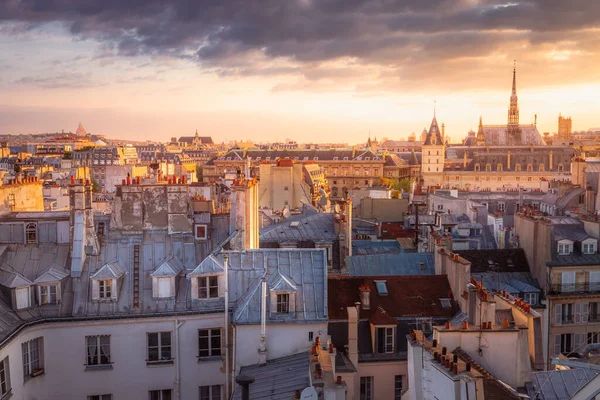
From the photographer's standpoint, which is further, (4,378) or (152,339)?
(152,339)

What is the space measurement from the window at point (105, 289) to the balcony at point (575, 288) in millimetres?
17301

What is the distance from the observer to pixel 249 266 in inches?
794

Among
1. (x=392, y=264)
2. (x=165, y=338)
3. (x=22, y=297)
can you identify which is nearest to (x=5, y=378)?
(x=22, y=297)

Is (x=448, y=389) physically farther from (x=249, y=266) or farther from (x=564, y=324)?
(x=564, y=324)

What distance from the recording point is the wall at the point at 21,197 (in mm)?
24109

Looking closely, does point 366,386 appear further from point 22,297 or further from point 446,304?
point 22,297

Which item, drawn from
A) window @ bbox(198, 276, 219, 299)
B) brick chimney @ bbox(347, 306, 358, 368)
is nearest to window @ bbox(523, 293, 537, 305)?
brick chimney @ bbox(347, 306, 358, 368)

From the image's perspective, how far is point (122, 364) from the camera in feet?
61.7

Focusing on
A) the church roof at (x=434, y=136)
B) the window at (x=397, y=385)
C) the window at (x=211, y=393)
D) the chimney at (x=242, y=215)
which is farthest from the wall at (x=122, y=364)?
the church roof at (x=434, y=136)

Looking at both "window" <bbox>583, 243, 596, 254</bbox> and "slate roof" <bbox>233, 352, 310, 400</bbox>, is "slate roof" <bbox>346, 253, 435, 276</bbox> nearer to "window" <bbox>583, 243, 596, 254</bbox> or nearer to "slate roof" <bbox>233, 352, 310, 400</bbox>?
"window" <bbox>583, 243, 596, 254</bbox>

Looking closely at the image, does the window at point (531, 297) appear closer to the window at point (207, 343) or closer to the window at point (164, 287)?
the window at point (207, 343)

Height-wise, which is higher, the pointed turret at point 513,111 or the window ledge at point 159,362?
the pointed turret at point 513,111

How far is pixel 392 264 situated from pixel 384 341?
363 inches

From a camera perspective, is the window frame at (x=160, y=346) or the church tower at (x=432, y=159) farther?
the church tower at (x=432, y=159)
